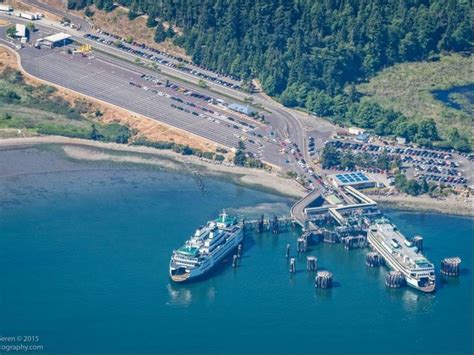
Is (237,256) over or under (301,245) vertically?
under

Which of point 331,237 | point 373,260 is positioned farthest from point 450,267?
point 331,237

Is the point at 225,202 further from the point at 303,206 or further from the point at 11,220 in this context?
the point at 11,220

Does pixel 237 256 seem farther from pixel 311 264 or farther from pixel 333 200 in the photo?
pixel 333 200

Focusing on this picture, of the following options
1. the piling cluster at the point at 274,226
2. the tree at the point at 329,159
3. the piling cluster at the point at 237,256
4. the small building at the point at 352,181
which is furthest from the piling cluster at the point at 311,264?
the tree at the point at 329,159

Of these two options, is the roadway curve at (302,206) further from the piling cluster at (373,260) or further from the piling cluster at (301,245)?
the piling cluster at (373,260)

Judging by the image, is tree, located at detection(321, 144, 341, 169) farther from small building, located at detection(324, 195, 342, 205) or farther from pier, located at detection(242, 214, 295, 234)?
pier, located at detection(242, 214, 295, 234)

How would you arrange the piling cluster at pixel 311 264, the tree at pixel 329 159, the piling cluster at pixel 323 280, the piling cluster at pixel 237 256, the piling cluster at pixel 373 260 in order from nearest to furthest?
the piling cluster at pixel 323 280 < the piling cluster at pixel 311 264 < the piling cluster at pixel 237 256 < the piling cluster at pixel 373 260 < the tree at pixel 329 159
